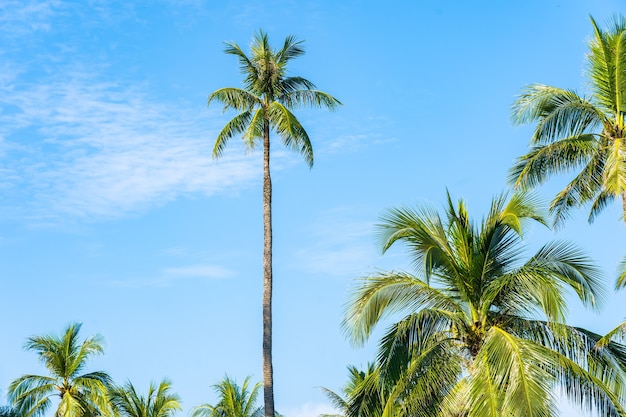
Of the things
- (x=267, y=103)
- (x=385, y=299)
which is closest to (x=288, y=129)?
(x=267, y=103)

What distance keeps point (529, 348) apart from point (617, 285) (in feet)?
29.0

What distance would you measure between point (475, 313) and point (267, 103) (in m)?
13.8

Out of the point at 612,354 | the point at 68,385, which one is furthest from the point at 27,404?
the point at 612,354

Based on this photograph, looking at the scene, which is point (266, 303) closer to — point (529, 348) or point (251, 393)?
point (529, 348)

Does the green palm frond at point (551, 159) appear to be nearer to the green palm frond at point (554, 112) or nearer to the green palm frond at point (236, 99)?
the green palm frond at point (554, 112)

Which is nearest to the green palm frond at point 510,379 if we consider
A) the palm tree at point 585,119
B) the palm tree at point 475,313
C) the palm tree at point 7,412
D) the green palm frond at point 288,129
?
the palm tree at point 475,313

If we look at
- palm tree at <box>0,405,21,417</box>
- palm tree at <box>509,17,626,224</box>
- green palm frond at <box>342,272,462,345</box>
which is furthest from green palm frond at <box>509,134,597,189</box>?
palm tree at <box>0,405,21,417</box>

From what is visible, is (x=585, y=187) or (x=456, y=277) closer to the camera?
(x=456, y=277)

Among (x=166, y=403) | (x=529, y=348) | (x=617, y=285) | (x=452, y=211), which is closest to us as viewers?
(x=529, y=348)

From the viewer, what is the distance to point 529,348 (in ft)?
55.4

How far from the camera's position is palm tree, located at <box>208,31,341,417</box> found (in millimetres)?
29250

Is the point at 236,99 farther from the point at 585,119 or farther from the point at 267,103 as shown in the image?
the point at 585,119

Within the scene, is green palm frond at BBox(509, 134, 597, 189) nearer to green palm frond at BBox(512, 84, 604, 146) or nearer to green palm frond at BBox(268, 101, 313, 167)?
green palm frond at BBox(512, 84, 604, 146)

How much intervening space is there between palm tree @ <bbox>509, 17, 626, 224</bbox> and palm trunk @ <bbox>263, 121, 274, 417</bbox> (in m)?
9.03
